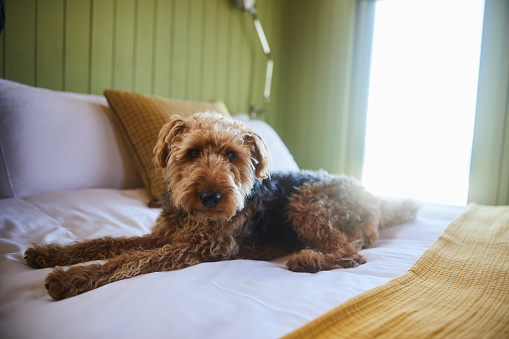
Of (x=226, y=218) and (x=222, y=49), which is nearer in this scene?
(x=226, y=218)

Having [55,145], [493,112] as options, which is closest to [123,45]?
[55,145]

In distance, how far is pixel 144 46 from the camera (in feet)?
8.12

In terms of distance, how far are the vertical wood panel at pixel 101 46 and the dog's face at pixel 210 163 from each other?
47.5 inches

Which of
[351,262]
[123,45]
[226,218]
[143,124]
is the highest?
[123,45]

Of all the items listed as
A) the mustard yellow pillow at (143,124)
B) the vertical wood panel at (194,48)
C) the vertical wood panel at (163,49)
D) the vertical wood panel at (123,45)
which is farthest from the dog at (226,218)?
the vertical wood panel at (194,48)

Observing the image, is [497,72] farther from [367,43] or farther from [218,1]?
[218,1]

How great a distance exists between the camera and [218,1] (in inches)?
121

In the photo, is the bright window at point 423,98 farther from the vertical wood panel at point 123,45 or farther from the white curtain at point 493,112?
the vertical wood panel at point 123,45

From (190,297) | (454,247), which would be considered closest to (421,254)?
(454,247)

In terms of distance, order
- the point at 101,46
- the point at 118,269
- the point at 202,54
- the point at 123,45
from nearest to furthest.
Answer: the point at 118,269 → the point at 101,46 → the point at 123,45 → the point at 202,54

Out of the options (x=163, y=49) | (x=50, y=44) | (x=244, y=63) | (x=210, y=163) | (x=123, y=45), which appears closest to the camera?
(x=210, y=163)

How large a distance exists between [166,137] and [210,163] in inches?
8.6

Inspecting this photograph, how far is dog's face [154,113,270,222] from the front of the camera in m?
1.13

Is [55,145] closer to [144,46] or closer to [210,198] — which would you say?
[210,198]
